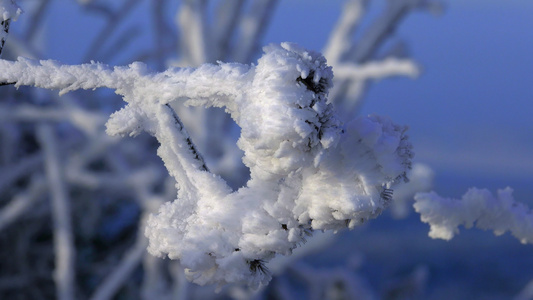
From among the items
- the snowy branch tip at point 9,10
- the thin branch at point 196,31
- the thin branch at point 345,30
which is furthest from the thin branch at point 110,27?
the snowy branch tip at point 9,10

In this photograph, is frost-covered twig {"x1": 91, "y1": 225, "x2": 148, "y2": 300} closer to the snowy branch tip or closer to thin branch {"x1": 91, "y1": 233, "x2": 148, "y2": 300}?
thin branch {"x1": 91, "y1": 233, "x2": 148, "y2": 300}

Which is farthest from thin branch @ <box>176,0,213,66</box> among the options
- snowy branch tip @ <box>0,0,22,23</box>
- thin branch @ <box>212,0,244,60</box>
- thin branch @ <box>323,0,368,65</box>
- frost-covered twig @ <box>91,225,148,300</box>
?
snowy branch tip @ <box>0,0,22,23</box>

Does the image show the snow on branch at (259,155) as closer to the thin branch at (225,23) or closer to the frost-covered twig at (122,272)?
the frost-covered twig at (122,272)

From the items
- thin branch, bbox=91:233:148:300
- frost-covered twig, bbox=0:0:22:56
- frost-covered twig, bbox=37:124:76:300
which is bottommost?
frost-covered twig, bbox=0:0:22:56

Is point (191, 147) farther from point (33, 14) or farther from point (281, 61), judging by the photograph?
point (33, 14)

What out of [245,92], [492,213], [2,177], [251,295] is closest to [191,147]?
[245,92]

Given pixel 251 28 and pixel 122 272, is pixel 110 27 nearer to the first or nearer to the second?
pixel 251 28
